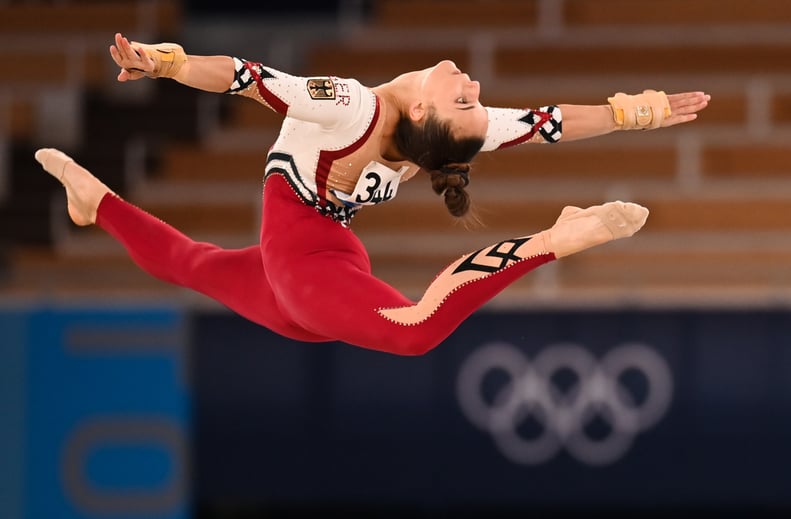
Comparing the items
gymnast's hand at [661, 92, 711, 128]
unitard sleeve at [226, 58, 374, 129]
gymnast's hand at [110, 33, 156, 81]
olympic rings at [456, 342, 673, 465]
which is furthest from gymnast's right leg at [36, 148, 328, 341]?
olympic rings at [456, 342, 673, 465]

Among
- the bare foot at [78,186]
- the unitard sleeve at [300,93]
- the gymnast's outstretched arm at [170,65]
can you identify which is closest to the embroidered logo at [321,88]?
the unitard sleeve at [300,93]

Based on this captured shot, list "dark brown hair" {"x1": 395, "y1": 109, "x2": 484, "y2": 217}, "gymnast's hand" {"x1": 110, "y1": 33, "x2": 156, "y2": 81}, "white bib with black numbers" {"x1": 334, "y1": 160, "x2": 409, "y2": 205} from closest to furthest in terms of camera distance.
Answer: "gymnast's hand" {"x1": 110, "y1": 33, "x2": 156, "y2": 81} < "dark brown hair" {"x1": 395, "y1": 109, "x2": 484, "y2": 217} < "white bib with black numbers" {"x1": 334, "y1": 160, "x2": 409, "y2": 205}

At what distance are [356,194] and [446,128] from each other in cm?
35

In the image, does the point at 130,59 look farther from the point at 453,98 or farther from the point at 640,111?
the point at 640,111

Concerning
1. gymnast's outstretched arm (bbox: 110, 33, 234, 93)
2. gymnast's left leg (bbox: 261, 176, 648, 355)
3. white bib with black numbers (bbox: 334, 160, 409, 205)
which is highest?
gymnast's outstretched arm (bbox: 110, 33, 234, 93)

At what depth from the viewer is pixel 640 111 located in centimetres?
399

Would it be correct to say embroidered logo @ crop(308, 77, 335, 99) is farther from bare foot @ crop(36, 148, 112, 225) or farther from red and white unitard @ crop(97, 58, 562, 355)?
bare foot @ crop(36, 148, 112, 225)

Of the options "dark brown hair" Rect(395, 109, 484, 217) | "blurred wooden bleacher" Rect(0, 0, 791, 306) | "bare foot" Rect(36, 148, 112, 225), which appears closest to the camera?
"dark brown hair" Rect(395, 109, 484, 217)

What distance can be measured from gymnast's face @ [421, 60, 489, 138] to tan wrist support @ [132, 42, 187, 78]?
690 mm

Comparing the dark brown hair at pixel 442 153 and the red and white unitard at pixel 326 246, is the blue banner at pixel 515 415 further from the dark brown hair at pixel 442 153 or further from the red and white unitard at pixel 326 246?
the dark brown hair at pixel 442 153

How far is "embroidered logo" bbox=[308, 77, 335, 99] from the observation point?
143 inches

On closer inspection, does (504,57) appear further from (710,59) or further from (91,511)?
(91,511)

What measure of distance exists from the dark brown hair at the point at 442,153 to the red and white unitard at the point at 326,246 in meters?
0.10

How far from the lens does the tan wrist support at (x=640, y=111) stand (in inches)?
157
